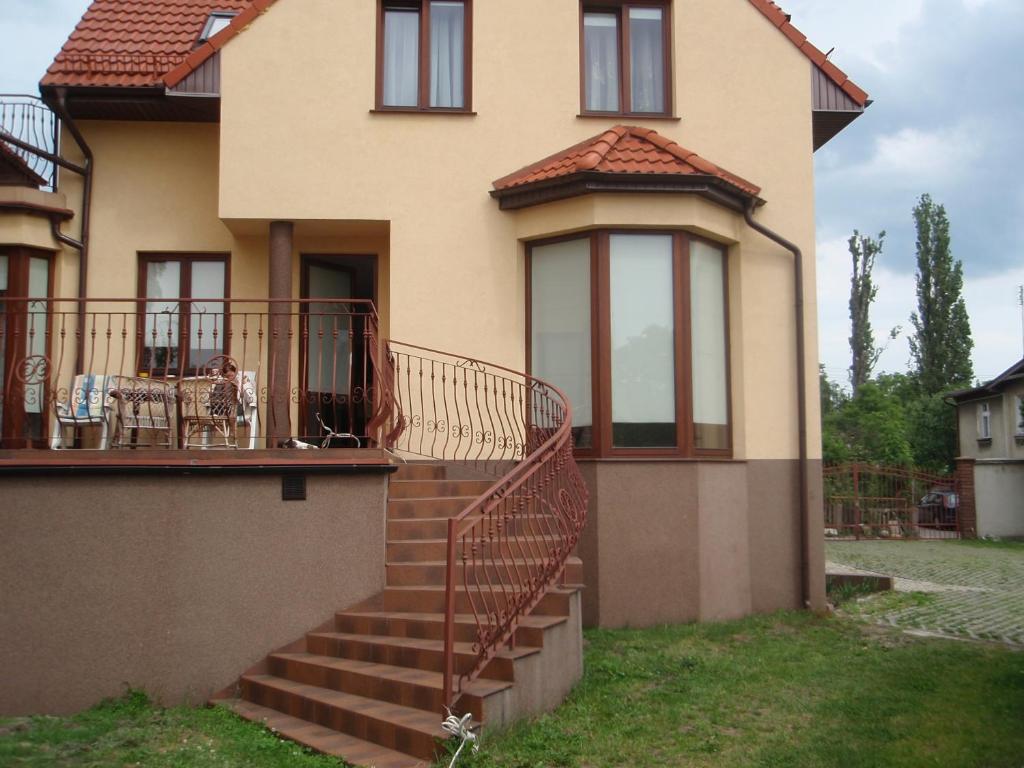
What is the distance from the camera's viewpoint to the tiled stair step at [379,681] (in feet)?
18.2

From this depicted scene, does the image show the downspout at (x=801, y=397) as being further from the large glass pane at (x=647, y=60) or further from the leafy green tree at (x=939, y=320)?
the leafy green tree at (x=939, y=320)

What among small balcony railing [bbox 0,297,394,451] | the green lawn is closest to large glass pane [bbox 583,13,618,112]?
small balcony railing [bbox 0,297,394,451]

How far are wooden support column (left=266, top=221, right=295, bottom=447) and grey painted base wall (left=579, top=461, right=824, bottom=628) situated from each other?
292 cm

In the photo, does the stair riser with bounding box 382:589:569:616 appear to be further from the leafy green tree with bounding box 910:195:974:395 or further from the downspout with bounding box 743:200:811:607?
the leafy green tree with bounding box 910:195:974:395

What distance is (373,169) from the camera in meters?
9.83

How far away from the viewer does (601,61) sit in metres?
10.5

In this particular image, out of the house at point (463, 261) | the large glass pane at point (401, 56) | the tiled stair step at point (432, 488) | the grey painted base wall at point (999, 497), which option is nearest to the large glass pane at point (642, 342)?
the house at point (463, 261)

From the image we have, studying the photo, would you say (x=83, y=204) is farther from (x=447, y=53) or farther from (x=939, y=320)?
(x=939, y=320)

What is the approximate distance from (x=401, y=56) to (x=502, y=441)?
14.0 ft

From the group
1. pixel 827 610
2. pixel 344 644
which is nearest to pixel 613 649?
pixel 344 644

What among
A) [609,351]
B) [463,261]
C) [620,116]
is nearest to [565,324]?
[609,351]

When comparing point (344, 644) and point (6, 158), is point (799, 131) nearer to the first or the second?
point (344, 644)

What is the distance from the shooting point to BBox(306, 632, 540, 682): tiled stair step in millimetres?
5801

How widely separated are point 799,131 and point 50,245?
7.90 meters
